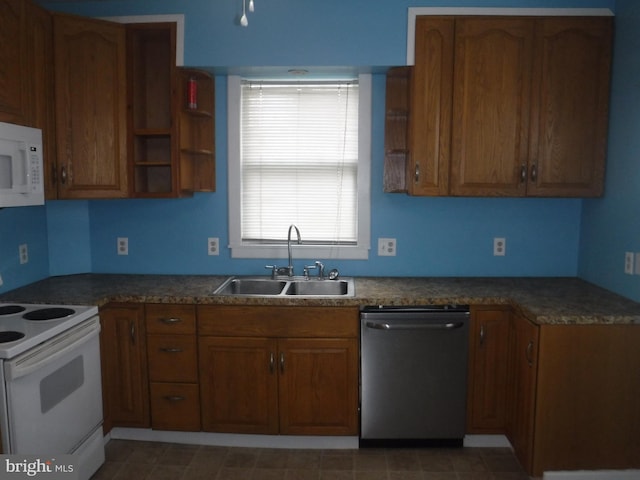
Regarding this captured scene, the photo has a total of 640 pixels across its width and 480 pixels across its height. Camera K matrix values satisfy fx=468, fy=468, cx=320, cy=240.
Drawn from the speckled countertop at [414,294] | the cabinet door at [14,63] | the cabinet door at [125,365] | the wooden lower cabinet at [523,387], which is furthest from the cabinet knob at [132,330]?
the wooden lower cabinet at [523,387]

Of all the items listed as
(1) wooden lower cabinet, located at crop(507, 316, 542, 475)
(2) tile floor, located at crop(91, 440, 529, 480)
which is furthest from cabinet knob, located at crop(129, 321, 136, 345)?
(1) wooden lower cabinet, located at crop(507, 316, 542, 475)

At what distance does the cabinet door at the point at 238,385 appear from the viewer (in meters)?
2.57

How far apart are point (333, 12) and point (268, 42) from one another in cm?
41

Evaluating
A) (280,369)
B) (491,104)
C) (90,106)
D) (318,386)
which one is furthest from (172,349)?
(491,104)

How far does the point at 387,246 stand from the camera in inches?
121

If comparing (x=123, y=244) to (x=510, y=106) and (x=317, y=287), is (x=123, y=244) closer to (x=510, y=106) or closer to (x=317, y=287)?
(x=317, y=287)

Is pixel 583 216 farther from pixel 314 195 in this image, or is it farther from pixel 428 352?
pixel 314 195

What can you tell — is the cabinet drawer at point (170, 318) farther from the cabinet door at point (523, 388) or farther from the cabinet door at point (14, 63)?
the cabinet door at point (523, 388)

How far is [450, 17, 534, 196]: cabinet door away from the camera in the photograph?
8.58 feet

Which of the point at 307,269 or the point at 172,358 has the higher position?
the point at 307,269

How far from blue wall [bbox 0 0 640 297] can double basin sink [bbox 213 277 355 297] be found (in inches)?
5.7

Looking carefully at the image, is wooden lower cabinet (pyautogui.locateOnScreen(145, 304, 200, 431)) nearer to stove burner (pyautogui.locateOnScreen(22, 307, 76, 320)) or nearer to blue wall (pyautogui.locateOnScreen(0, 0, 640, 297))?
stove burner (pyautogui.locateOnScreen(22, 307, 76, 320))

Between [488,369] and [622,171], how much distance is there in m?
1.29

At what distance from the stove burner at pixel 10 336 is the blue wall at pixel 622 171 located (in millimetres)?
2897
